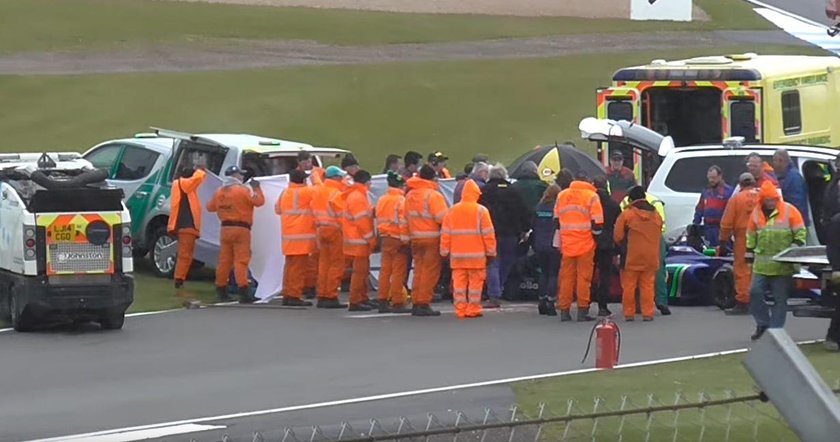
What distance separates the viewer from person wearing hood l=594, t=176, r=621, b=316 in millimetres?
16875

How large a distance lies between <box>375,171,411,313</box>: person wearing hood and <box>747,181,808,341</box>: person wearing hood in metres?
4.36

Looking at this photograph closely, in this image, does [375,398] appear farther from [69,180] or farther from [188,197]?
[188,197]

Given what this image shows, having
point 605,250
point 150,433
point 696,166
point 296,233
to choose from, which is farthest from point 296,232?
point 150,433

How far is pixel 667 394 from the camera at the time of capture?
11047 millimetres

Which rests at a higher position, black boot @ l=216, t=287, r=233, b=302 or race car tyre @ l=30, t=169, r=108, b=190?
race car tyre @ l=30, t=169, r=108, b=190

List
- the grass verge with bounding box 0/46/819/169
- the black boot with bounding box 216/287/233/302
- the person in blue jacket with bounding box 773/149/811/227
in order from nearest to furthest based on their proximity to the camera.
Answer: the person in blue jacket with bounding box 773/149/811/227, the black boot with bounding box 216/287/233/302, the grass verge with bounding box 0/46/819/169

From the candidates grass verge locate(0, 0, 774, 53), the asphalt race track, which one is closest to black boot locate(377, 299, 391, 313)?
the asphalt race track

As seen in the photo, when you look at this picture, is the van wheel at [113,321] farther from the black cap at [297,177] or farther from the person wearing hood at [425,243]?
the person wearing hood at [425,243]

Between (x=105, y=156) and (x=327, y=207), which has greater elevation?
(x=105, y=156)

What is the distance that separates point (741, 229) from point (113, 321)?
693 cm

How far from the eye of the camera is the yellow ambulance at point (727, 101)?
21.3m

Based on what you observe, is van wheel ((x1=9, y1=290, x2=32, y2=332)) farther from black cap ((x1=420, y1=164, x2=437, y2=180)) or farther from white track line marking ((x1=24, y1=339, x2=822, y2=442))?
white track line marking ((x1=24, y1=339, x2=822, y2=442))

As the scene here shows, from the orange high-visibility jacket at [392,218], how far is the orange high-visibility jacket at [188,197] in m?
2.56

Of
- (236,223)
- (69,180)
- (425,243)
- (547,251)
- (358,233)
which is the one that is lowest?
(547,251)
